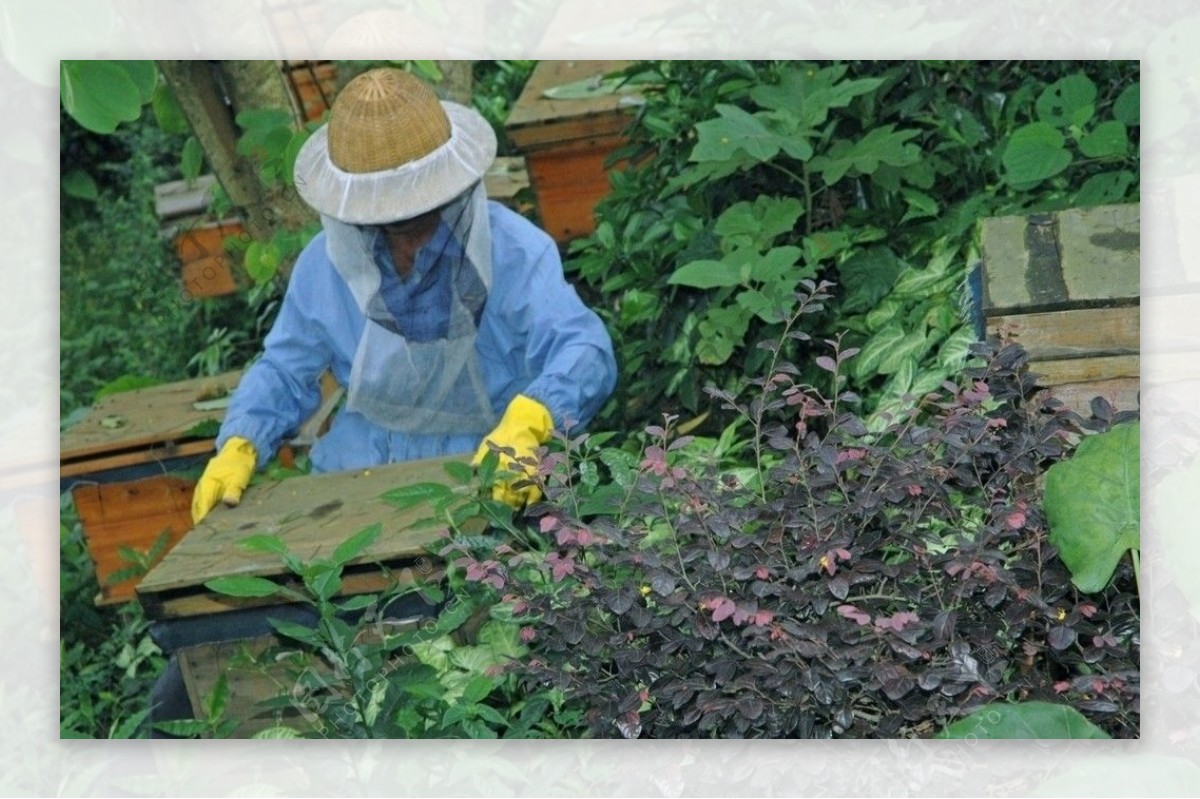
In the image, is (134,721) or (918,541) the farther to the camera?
(134,721)

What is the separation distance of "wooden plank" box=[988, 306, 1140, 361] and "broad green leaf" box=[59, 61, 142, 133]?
168cm

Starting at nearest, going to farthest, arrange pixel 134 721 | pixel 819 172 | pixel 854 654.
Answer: pixel 854 654 → pixel 134 721 → pixel 819 172

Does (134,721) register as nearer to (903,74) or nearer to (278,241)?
→ (278,241)

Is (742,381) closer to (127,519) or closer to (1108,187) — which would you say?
(1108,187)

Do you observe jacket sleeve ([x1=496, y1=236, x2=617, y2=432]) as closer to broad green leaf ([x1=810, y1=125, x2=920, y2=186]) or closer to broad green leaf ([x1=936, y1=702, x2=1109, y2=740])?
broad green leaf ([x1=810, y1=125, x2=920, y2=186])

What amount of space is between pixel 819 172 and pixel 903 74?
0.25 metres

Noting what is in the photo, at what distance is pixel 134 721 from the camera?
333 centimetres

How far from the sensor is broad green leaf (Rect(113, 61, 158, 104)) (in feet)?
10.9

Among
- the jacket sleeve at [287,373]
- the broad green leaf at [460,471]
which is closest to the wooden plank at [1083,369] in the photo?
the broad green leaf at [460,471]

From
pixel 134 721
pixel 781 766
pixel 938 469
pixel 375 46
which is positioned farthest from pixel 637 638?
pixel 375 46

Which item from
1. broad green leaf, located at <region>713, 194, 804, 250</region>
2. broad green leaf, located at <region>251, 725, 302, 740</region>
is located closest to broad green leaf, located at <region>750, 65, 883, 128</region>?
broad green leaf, located at <region>713, 194, 804, 250</region>

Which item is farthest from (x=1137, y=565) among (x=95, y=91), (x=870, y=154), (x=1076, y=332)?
(x=95, y=91)

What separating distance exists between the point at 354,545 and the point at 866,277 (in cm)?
111

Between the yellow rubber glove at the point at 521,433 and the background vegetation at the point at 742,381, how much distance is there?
7 centimetres
